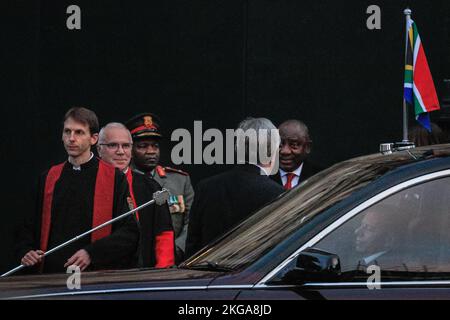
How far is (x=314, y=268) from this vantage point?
14.8 ft

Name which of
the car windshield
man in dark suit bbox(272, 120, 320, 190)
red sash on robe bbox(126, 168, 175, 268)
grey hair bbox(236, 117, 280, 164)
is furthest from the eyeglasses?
the car windshield

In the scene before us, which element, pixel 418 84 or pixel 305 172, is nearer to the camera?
pixel 418 84

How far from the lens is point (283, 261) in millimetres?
4617

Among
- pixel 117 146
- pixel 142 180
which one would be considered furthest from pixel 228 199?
pixel 117 146

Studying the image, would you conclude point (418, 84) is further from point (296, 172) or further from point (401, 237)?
point (401, 237)

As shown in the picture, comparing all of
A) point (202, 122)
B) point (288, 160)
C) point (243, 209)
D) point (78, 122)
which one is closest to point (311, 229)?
point (243, 209)

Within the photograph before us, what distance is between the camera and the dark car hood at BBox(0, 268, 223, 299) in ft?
15.4

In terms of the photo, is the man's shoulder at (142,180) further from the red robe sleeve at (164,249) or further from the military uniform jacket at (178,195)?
the military uniform jacket at (178,195)

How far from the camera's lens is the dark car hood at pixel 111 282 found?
4703 millimetres

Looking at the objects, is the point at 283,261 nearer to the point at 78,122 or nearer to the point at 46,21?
the point at 78,122

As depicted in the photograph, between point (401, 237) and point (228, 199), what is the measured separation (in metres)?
2.68

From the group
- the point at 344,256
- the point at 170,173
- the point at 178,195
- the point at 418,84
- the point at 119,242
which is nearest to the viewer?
the point at 344,256

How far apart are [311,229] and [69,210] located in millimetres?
3022

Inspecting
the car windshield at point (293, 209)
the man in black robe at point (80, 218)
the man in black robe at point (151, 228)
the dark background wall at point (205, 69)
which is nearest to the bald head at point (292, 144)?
the dark background wall at point (205, 69)
